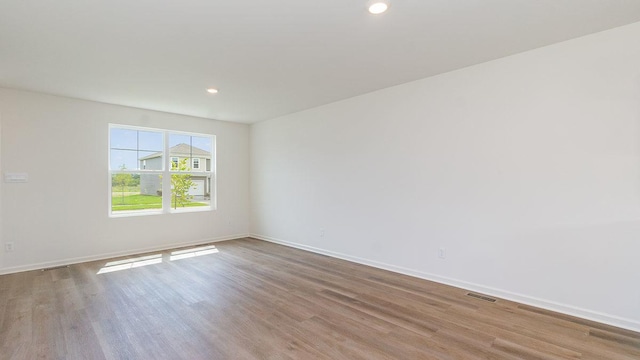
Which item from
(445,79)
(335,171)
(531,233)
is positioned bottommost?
(531,233)

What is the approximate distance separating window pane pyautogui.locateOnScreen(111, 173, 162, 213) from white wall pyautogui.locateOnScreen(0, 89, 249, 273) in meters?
0.21

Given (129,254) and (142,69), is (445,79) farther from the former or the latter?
(129,254)

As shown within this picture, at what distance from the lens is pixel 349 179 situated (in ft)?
15.4

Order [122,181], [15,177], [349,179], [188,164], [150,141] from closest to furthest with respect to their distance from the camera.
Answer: [15,177], [349,179], [122,181], [150,141], [188,164]

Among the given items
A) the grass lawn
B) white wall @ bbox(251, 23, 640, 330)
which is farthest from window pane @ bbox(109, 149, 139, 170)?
white wall @ bbox(251, 23, 640, 330)

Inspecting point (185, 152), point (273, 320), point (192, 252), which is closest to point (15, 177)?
point (185, 152)

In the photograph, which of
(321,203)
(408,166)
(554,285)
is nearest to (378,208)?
(408,166)

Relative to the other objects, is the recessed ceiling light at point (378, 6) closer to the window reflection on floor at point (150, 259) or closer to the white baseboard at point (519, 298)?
the white baseboard at point (519, 298)

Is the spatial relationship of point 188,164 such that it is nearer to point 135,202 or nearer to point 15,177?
point 135,202

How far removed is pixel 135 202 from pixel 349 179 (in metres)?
3.75

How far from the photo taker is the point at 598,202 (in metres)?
2.69

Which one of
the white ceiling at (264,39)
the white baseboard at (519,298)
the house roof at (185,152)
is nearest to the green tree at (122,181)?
the house roof at (185,152)

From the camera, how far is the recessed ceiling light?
7.21ft

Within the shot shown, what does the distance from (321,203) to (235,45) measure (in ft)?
9.62
